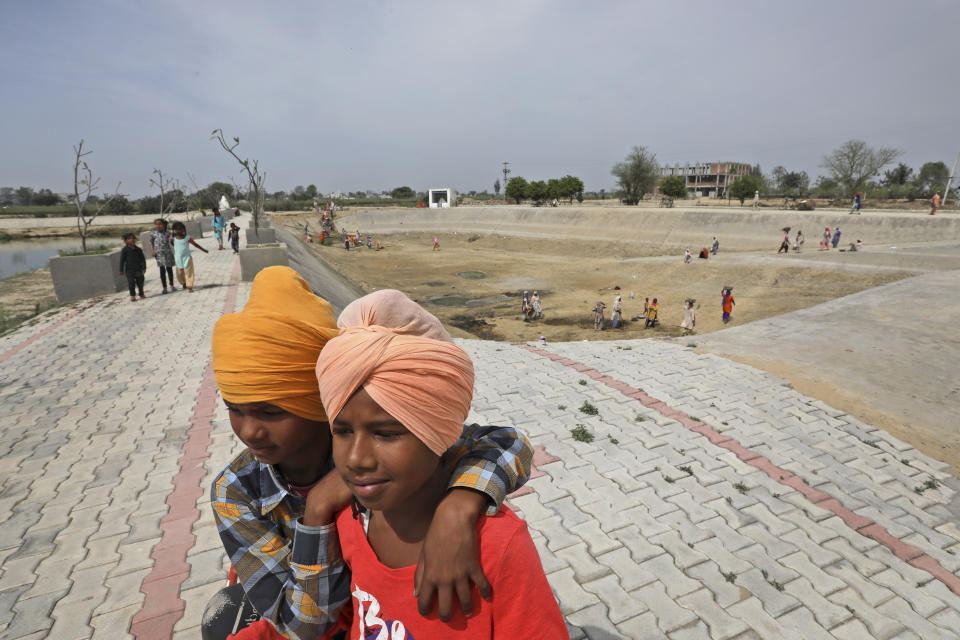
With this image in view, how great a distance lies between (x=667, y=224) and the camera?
1447 inches

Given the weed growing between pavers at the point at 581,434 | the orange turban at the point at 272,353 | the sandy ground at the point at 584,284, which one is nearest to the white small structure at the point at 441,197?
the sandy ground at the point at 584,284

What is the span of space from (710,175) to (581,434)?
337ft

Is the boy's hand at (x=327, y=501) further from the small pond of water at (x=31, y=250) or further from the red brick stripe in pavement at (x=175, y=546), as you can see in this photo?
the small pond of water at (x=31, y=250)

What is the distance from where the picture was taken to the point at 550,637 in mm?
1097

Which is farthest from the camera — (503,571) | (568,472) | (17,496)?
(568,472)

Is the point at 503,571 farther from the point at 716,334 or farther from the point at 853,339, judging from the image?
the point at 853,339

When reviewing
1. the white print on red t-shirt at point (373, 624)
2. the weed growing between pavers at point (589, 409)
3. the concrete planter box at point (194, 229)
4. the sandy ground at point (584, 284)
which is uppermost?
the concrete planter box at point (194, 229)

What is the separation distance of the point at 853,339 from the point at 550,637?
10.9 metres

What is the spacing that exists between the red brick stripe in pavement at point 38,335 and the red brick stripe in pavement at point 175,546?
4.72 metres

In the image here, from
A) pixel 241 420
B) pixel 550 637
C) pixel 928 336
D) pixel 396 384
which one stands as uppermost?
pixel 396 384

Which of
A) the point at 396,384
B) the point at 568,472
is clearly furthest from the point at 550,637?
the point at 568,472

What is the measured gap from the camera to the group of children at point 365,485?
107cm

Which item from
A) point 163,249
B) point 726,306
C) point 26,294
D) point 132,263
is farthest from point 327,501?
point 26,294

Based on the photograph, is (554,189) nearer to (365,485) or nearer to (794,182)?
(794,182)
